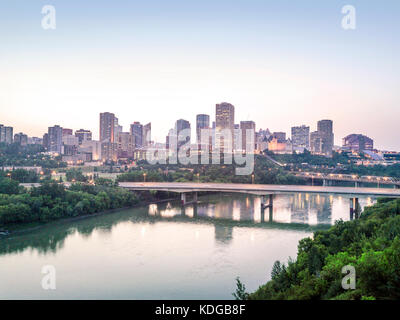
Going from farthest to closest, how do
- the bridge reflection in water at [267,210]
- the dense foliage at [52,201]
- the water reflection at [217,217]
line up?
the bridge reflection in water at [267,210]
the dense foliage at [52,201]
the water reflection at [217,217]

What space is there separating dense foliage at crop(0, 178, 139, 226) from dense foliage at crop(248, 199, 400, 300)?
906 cm

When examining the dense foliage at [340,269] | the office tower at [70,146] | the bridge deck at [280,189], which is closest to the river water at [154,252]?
the bridge deck at [280,189]

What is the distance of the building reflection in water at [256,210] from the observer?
570 inches

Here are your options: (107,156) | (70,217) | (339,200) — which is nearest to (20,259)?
(70,217)

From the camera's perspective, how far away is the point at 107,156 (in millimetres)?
48562

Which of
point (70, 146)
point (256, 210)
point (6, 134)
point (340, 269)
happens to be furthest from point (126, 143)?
point (340, 269)

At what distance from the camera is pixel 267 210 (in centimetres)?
1689

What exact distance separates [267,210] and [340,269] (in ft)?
39.6

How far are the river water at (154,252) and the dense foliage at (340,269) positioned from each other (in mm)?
1470
